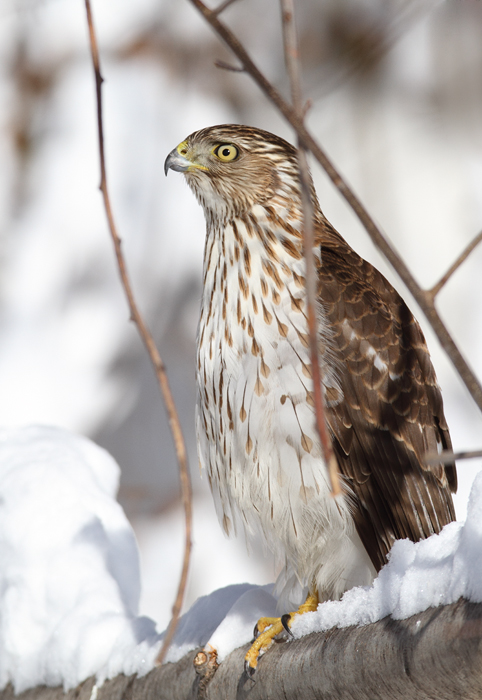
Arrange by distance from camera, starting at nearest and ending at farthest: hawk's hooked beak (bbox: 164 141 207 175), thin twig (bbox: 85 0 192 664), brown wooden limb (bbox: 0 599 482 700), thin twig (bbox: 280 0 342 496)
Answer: thin twig (bbox: 280 0 342 496) → thin twig (bbox: 85 0 192 664) → brown wooden limb (bbox: 0 599 482 700) → hawk's hooked beak (bbox: 164 141 207 175)

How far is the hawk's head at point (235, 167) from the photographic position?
2834mm

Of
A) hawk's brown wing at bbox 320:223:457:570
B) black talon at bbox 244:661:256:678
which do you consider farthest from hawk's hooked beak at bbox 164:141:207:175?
black talon at bbox 244:661:256:678

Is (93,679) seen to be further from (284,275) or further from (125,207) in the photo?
(125,207)

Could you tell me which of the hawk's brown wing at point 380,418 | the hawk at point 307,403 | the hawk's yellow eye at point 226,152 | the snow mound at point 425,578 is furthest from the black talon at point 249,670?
the hawk's yellow eye at point 226,152

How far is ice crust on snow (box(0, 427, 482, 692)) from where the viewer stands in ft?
8.29

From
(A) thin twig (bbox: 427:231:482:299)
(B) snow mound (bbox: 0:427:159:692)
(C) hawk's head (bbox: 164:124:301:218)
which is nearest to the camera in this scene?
(A) thin twig (bbox: 427:231:482:299)

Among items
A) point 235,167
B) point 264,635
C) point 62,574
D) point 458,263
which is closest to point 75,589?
point 62,574

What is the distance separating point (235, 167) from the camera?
9.47 ft

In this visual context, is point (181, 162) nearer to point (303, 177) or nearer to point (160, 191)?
point (303, 177)

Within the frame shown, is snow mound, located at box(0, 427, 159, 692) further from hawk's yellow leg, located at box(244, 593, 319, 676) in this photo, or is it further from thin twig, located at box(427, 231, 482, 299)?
thin twig, located at box(427, 231, 482, 299)

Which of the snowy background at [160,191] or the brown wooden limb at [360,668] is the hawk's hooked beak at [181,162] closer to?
the brown wooden limb at [360,668]

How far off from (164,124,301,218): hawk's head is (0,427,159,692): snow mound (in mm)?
1302

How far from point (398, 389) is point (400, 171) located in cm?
321

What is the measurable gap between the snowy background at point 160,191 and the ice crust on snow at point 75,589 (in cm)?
196
